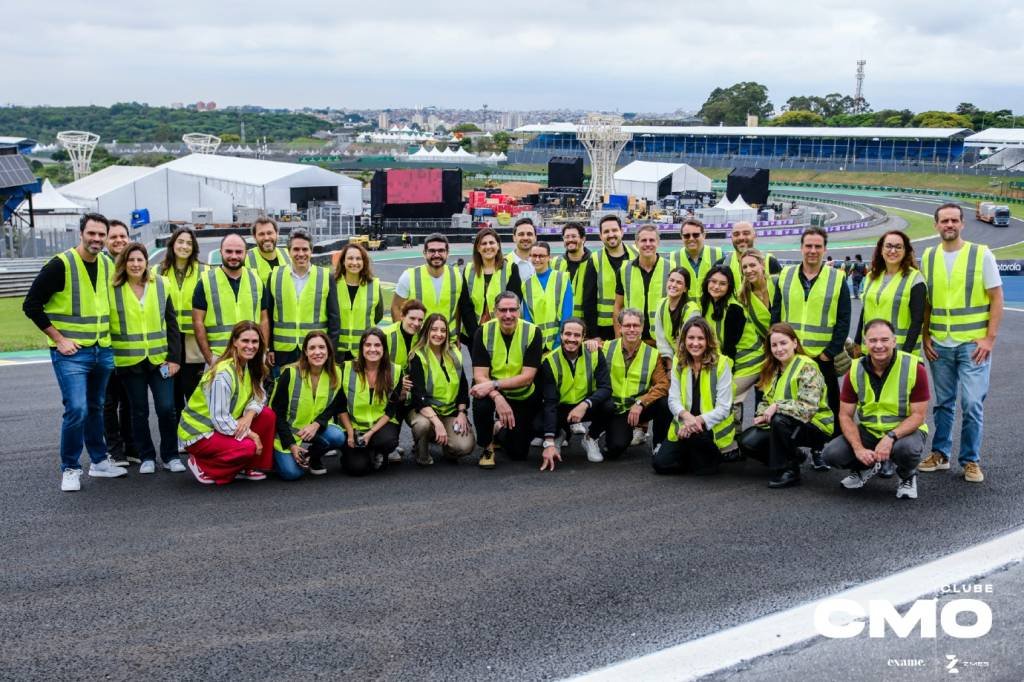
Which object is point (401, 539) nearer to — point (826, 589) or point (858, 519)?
point (826, 589)

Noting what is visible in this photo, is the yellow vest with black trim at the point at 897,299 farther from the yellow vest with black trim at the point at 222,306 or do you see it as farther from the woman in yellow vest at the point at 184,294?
the woman in yellow vest at the point at 184,294

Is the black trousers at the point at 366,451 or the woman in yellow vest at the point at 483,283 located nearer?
the black trousers at the point at 366,451

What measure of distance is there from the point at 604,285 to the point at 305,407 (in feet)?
10.1

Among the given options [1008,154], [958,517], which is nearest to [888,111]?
[1008,154]

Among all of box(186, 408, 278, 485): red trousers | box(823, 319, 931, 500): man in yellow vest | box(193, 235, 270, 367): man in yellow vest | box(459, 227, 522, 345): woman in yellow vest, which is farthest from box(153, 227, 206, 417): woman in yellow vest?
box(823, 319, 931, 500): man in yellow vest

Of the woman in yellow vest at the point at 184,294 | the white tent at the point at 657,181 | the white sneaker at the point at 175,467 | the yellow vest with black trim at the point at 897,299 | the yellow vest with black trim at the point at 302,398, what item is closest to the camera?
the yellow vest with black trim at the point at 897,299

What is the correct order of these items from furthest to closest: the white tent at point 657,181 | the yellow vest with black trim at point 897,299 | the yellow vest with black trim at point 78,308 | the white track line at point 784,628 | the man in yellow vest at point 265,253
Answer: the white tent at point 657,181 → the man in yellow vest at point 265,253 → the yellow vest with black trim at point 897,299 → the yellow vest with black trim at point 78,308 → the white track line at point 784,628

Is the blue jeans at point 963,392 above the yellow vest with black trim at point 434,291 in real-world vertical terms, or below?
below

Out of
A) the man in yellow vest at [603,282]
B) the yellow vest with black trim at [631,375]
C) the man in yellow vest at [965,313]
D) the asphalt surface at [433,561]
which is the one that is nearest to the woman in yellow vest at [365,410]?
the asphalt surface at [433,561]

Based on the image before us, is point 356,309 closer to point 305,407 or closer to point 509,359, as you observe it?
point 305,407

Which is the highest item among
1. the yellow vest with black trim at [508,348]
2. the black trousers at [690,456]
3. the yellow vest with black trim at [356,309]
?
the yellow vest with black trim at [356,309]

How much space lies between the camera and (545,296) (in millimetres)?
8719

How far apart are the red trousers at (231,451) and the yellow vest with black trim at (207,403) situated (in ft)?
0.27

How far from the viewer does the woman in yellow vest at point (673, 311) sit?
26.4 ft
